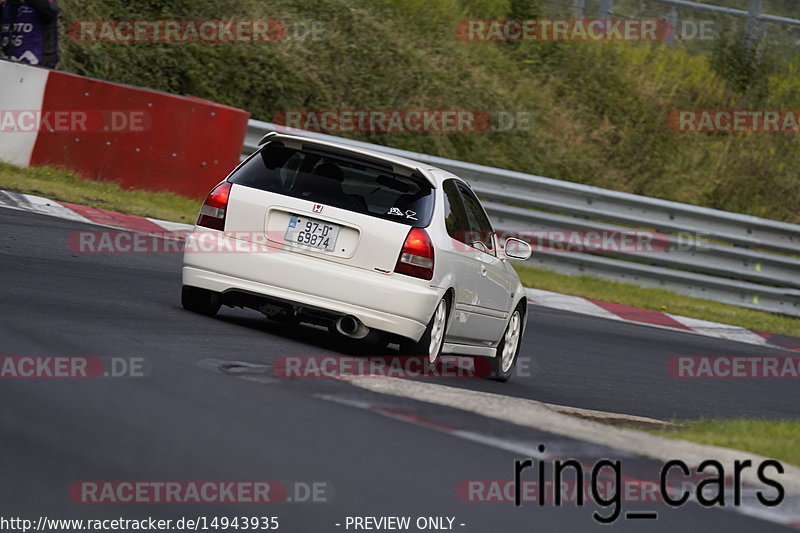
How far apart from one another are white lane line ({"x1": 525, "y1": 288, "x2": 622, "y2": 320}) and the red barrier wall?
12.7 feet

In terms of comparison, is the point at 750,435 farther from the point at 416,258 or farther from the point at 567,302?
the point at 567,302

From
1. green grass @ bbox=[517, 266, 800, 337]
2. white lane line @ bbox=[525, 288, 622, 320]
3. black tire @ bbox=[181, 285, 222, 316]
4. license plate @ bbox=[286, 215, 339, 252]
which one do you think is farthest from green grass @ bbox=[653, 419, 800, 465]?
green grass @ bbox=[517, 266, 800, 337]

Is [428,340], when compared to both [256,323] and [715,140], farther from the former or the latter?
[715,140]

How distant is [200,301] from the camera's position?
898cm

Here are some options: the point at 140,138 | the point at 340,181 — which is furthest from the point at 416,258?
the point at 140,138

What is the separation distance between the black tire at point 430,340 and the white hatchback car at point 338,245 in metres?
0.01

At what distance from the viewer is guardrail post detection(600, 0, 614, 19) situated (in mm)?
25047

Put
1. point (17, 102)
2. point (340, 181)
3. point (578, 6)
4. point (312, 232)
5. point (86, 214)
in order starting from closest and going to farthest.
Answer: point (312, 232) → point (340, 181) → point (86, 214) → point (17, 102) → point (578, 6)

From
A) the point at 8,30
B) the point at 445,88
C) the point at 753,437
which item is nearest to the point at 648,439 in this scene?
the point at 753,437

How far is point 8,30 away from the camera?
1559cm

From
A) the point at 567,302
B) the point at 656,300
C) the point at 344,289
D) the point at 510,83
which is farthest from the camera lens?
the point at 510,83

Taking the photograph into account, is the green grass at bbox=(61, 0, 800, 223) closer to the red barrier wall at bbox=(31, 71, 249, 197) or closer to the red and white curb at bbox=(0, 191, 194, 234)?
the red barrier wall at bbox=(31, 71, 249, 197)

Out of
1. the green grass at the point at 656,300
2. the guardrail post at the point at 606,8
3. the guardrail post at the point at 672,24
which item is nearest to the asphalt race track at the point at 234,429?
the green grass at the point at 656,300

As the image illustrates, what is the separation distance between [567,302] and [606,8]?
10.9 meters
